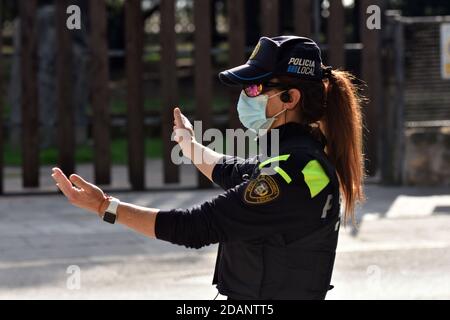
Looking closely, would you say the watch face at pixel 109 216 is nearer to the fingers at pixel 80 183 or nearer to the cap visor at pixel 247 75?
the fingers at pixel 80 183

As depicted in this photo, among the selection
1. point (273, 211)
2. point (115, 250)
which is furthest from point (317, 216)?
point (115, 250)

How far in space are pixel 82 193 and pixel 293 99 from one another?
0.75 m

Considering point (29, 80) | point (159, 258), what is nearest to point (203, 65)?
point (29, 80)

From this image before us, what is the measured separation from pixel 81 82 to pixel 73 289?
10926 millimetres

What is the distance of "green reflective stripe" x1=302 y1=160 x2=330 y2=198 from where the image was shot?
2.71 metres

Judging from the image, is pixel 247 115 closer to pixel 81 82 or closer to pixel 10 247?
pixel 10 247

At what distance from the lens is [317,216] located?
274 cm

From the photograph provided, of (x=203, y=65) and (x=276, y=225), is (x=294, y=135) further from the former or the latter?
(x=203, y=65)

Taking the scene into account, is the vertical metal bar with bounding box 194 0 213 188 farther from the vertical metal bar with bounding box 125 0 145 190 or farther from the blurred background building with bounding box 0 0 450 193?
the vertical metal bar with bounding box 125 0 145 190

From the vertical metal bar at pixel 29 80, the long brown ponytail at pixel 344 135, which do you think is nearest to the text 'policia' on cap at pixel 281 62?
the long brown ponytail at pixel 344 135

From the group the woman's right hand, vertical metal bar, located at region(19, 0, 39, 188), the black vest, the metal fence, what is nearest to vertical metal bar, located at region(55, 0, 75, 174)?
the metal fence

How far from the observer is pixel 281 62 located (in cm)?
281

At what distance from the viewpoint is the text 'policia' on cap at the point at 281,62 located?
2811 millimetres

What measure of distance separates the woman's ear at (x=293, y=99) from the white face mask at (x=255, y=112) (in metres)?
0.03
